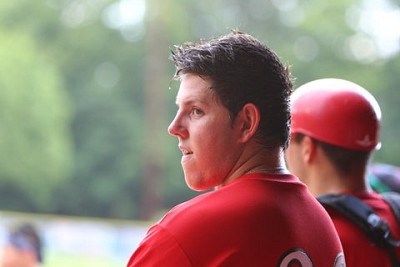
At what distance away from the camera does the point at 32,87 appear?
53.0 ft

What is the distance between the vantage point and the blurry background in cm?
A: 1498

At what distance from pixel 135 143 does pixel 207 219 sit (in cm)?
1512

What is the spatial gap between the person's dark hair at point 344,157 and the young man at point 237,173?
0.53 m

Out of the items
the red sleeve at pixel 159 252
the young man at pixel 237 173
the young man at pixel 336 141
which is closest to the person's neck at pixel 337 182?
the young man at pixel 336 141

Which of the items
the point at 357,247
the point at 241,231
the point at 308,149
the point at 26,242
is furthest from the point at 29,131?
the point at 241,231

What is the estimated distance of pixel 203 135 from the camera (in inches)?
52.1

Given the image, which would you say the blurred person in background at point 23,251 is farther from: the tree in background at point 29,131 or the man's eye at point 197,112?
the tree in background at point 29,131

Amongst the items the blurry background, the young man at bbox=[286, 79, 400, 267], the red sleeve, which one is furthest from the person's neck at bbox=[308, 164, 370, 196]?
the blurry background

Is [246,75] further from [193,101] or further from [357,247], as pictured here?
[357,247]

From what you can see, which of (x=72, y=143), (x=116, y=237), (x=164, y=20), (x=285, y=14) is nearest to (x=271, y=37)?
(x=285, y=14)

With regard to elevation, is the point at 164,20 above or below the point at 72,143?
above

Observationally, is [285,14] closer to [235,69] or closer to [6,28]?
[6,28]

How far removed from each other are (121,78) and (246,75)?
16281 mm

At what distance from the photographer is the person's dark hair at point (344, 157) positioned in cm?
192
